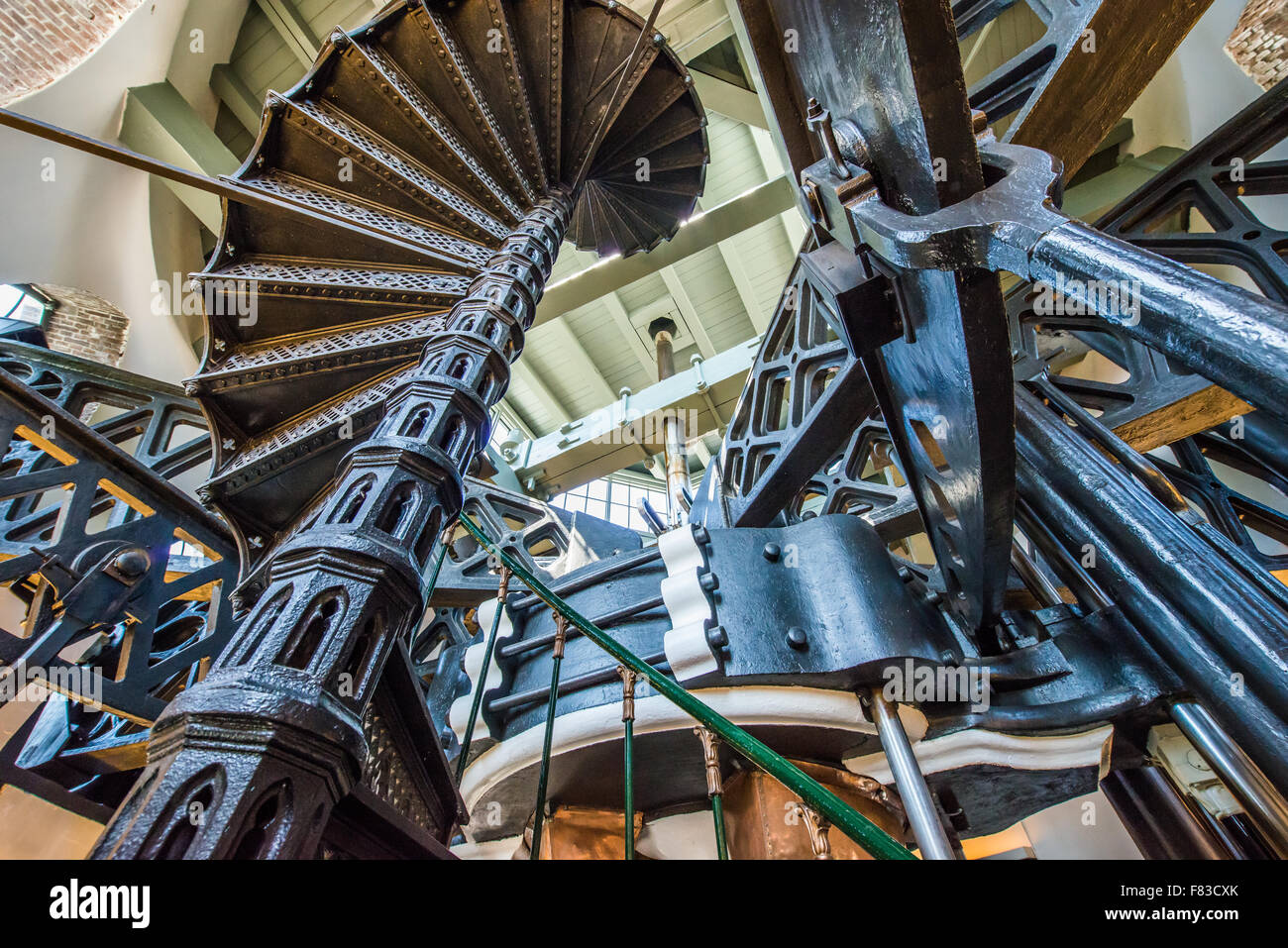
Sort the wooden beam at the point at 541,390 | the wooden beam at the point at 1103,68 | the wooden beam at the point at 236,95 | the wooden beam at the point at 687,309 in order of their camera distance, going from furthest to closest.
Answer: the wooden beam at the point at 541,390, the wooden beam at the point at 687,309, the wooden beam at the point at 236,95, the wooden beam at the point at 1103,68

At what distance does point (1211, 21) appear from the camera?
5.51m

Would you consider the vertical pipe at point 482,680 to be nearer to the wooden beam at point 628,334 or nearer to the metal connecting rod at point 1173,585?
the metal connecting rod at point 1173,585

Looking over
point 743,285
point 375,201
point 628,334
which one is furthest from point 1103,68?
point 628,334

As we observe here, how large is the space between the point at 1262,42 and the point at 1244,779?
583 cm

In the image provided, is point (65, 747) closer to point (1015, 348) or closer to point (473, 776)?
point (473, 776)

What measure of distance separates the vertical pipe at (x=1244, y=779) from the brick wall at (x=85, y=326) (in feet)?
30.9

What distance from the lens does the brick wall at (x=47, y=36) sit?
5617 millimetres

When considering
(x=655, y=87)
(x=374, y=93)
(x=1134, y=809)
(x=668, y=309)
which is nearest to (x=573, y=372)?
(x=668, y=309)

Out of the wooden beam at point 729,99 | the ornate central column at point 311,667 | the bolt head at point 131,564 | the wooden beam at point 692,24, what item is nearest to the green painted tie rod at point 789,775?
the ornate central column at point 311,667

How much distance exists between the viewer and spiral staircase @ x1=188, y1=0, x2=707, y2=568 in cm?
353

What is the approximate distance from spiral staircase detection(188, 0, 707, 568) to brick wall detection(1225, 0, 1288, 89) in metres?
4.37

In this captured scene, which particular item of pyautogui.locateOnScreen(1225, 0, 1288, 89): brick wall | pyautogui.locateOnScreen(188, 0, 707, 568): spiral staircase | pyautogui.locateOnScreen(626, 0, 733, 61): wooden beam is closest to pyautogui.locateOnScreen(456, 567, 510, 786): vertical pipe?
pyautogui.locateOnScreen(188, 0, 707, 568): spiral staircase

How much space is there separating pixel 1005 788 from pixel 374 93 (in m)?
5.46

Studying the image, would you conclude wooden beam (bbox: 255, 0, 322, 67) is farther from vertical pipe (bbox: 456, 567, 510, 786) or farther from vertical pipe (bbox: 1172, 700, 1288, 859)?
vertical pipe (bbox: 1172, 700, 1288, 859)
